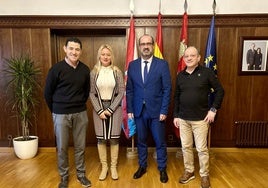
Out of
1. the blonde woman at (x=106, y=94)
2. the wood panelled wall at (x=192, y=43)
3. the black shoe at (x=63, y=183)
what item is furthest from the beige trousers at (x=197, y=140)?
the black shoe at (x=63, y=183)

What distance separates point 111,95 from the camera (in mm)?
2477

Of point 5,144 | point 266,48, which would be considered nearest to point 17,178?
point 5,144

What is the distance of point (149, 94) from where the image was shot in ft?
8.08

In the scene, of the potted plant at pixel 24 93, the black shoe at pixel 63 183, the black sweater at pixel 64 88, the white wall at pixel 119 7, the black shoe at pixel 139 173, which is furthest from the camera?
the white wall at pixel 119 7

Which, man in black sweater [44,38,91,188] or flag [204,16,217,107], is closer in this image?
man in black sweater [44,38,91,188]

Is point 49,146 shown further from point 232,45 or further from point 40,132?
point 232,45

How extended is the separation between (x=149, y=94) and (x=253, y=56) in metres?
2.00

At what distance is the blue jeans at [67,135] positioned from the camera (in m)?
2.29

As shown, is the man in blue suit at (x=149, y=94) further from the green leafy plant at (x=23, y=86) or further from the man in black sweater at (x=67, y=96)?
the green leafy plant at (x=23, y=86)

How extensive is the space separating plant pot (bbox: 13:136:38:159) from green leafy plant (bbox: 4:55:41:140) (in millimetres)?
144

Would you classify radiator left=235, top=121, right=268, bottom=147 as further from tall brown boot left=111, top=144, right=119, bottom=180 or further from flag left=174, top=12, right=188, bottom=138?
tall brown boot left=111, top=144, right=119, bottom=180

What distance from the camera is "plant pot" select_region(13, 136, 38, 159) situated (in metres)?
3.21

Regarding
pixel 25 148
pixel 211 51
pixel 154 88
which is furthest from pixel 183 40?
pixel 25 148

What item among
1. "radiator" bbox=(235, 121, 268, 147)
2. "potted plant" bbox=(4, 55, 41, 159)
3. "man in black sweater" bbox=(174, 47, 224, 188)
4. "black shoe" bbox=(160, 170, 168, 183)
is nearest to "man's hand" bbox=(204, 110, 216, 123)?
"man in black sweater" bbox=(174, 47, 224, 188)
